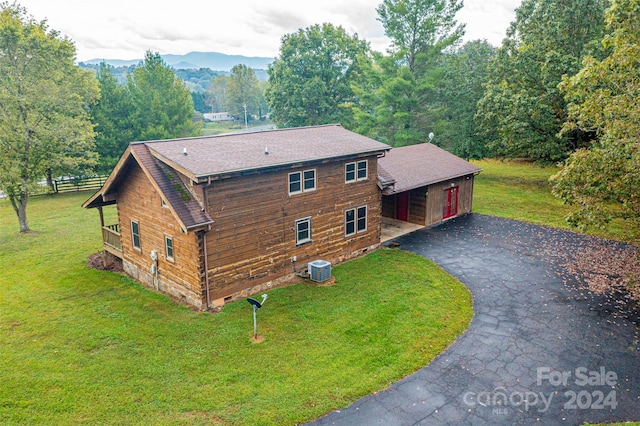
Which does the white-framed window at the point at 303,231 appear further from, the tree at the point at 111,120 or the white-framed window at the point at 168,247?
the tree at the point at 111,120

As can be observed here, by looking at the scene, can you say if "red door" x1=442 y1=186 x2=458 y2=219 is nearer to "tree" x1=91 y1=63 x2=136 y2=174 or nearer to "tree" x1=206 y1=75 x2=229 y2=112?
"tree" x1=91 y1=63 x2=136 y2=174

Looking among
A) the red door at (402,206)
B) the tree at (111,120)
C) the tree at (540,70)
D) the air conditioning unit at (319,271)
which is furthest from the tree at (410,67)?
the air conditioning unit at (319,271)

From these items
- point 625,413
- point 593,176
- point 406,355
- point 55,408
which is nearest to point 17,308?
point 55,408

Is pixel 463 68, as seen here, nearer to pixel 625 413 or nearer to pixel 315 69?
pixel 315 69

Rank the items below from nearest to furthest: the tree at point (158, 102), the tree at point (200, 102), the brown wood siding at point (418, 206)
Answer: the brown wood siding at point (418, 206)
the tree at point (158, 102)
the tree at point (200, 102)

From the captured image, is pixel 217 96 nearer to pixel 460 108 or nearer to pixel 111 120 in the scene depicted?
pixel 111 120

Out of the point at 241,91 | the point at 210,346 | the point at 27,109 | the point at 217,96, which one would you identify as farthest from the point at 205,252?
the point at 217,96
